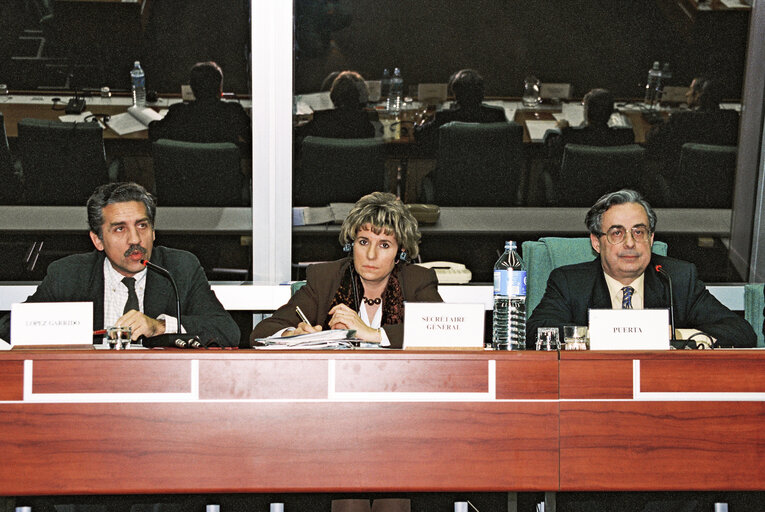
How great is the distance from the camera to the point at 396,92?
13.3 ft

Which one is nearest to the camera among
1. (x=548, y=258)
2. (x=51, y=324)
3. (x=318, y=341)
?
(x=51, y=324)

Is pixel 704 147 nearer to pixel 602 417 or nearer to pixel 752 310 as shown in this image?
pixel 752 310

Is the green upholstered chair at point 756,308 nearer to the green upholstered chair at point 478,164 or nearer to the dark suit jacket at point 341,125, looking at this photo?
the green upholstered chair at point 478,164

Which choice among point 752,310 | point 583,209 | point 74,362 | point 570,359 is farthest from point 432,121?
point 74,362

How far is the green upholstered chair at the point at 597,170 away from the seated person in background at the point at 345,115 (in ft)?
3.19

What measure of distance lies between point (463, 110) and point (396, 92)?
0.33m

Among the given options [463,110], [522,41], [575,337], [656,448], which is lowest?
[656,448]

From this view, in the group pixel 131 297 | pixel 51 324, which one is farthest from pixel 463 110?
pixel 51 324

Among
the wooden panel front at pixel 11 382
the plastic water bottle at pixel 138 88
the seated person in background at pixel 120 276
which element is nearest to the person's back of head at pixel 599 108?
the plastic water bottle at pixel 138 88

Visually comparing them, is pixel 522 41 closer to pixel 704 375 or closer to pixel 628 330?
pixel 628 330

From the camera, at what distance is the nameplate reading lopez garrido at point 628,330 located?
2.13 m

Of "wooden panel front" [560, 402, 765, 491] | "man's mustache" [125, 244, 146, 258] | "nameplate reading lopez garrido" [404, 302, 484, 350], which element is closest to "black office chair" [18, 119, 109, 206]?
"man's mustache" [125, 244, 146, 258]

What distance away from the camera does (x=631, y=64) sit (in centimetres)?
416

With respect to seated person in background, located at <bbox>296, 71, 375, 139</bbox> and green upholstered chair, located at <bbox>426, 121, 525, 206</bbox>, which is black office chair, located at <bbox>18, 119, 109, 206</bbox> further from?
green upholstered chair, located at <bbox>426, 121, 525, 206</bbox>
